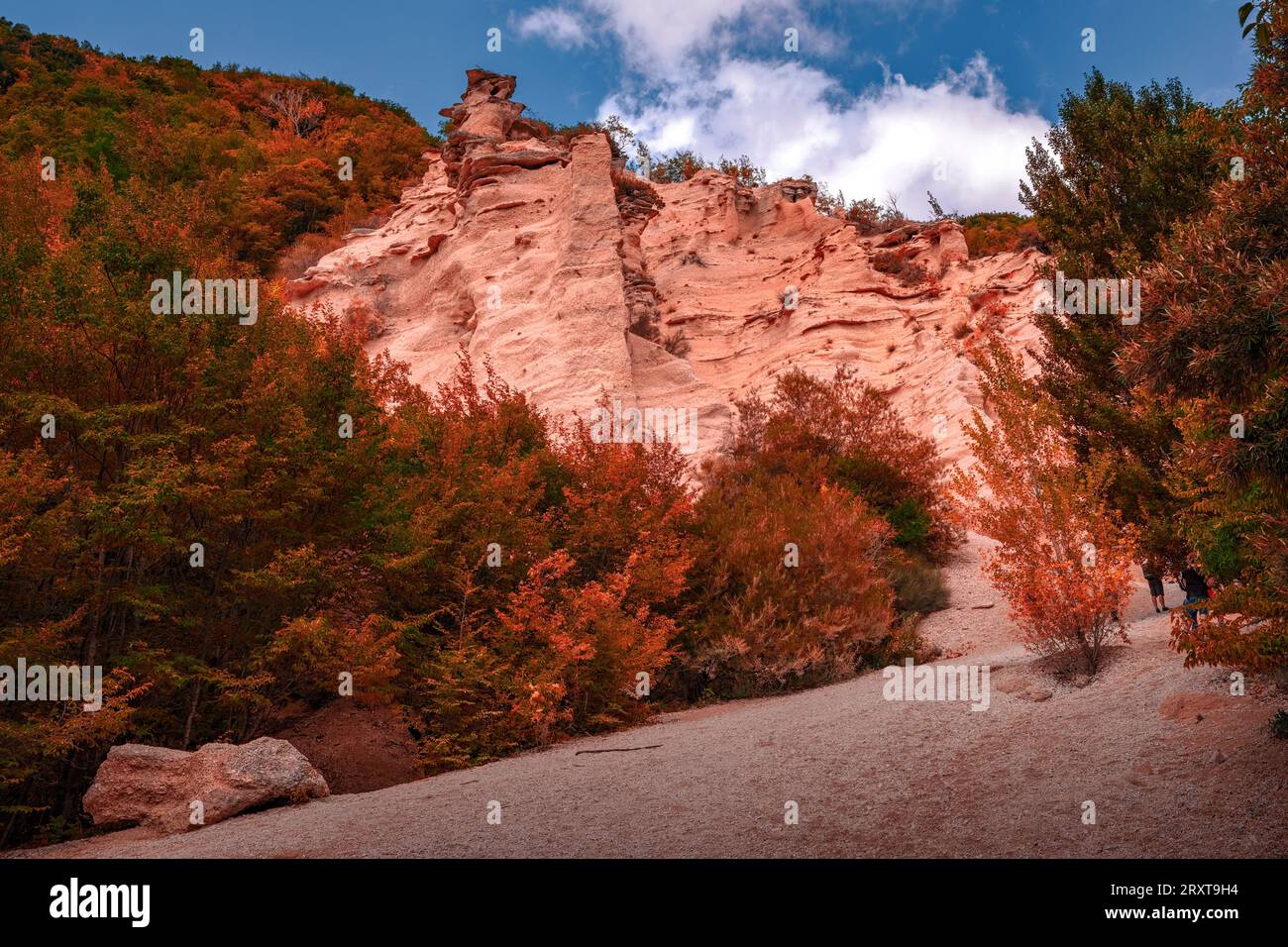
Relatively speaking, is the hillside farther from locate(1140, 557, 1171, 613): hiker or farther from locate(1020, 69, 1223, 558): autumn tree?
locate(1140, 557, 1171, 613): hiker

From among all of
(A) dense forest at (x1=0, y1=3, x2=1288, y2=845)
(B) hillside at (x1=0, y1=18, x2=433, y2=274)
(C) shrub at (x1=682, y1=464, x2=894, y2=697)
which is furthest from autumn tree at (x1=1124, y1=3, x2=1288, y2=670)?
(B) hillside at (x1=0, y1=18, x2=433, y2=274)

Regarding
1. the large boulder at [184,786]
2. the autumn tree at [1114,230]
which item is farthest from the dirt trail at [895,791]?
the autumn tree at [1114,230]

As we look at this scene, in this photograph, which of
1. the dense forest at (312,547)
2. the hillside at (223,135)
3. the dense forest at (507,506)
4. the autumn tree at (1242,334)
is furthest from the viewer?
the hillside at (223,135)

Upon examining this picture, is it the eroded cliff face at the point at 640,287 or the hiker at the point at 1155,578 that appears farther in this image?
the eroded cliff face at the point at 640,287

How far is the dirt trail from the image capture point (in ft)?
18.4

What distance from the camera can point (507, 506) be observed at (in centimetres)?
1491

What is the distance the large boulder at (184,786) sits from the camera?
8.73 m

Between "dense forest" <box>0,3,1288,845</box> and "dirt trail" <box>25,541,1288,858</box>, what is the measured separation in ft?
2.94

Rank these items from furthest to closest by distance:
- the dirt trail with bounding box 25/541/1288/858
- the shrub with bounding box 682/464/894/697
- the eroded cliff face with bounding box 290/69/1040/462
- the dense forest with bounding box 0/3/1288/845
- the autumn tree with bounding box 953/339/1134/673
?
the eroded cliff face with bounding box 290/69/1040/462 < the shrub with bounding box 682/464/894/697 < the autumn tree with bounding box 953/339/1134/673 < the dense forest with bounding box 0/3/1288/845 < the dirt trail with bounding box 25/541/1288/858

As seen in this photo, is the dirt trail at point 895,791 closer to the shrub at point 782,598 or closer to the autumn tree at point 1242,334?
the autumn tree at point 1242,334

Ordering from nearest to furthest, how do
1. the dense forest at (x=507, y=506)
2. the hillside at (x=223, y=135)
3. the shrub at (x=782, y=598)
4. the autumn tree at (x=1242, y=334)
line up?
1. the autumn tree at (x=1242, y=334)
2. the dense forest at (x=507, y=506)
3. the shrub at (x=782, y=598)
4. the hillside at (x=223, y=135)

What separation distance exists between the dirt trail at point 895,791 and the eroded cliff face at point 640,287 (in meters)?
15.7

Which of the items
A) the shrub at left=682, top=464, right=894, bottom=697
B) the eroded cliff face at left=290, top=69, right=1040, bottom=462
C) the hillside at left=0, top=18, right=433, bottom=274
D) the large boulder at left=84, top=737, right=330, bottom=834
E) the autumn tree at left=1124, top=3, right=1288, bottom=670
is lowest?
the large boulder at left=84, top=737, right=330, bottom=834

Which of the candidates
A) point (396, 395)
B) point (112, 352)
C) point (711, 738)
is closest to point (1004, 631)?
point (711, 738)
